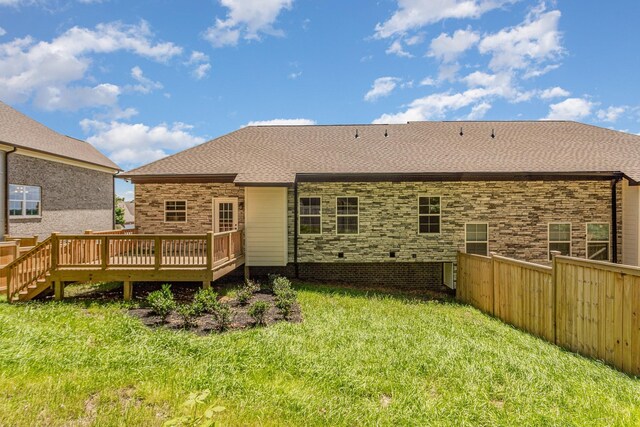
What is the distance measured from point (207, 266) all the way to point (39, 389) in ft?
14.9

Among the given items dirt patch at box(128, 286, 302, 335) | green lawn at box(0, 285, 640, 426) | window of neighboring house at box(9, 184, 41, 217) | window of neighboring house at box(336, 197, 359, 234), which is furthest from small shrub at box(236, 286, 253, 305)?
window of neighboring house at box(9, 184, 41, 217)

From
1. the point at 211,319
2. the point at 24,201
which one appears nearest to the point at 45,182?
the point at 24,201

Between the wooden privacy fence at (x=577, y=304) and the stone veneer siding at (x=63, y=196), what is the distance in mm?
19486

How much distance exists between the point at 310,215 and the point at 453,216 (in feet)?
18.1

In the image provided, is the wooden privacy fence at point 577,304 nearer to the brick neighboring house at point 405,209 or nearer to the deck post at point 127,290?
the brick neighboring house at point 405,209

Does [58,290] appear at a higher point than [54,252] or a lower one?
lower

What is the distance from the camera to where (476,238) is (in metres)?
12.8

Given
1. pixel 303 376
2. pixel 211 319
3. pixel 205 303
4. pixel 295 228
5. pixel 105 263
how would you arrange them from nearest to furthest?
pixel 303 376
pixel 211 319
pixel 205 303
pixel 105 263
pixel 295 228

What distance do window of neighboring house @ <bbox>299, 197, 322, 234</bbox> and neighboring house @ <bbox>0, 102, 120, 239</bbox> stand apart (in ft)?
41.5

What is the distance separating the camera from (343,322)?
7.25 m

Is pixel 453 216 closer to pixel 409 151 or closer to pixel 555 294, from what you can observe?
pixel 409 151

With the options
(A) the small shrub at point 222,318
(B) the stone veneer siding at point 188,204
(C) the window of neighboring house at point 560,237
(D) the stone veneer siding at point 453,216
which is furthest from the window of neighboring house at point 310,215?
(C) the window of neighboring house at point 560,237

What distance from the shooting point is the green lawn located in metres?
3.81

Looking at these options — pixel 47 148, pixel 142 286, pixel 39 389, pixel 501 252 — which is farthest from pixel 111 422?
pixel 47 148
